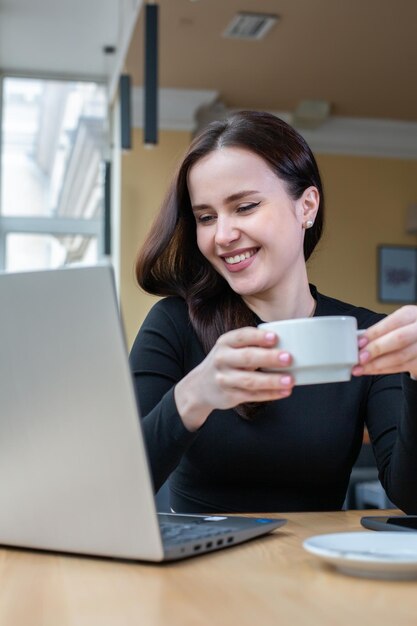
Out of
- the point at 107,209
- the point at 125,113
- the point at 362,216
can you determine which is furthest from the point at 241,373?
the point at 362,216

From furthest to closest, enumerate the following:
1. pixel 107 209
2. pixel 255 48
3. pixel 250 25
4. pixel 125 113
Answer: pixel 107 209 → pixel 255 48 → pixel 250 25 → pixel 125 113

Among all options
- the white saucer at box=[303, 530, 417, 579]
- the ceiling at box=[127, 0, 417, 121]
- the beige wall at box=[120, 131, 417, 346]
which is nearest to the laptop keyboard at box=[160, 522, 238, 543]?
the white saucer at box=[303, 530, 417, 579]

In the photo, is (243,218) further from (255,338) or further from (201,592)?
(201,592)

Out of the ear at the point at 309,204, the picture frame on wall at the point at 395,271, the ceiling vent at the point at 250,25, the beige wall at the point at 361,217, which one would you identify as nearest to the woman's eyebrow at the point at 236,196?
the ear at the point at 309,204

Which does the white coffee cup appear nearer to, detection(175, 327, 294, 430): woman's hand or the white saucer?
detection(175, 327, 294, 430): woman's hand

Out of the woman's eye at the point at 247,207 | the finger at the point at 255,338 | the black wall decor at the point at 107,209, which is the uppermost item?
the black wall decor at the point at 107,209

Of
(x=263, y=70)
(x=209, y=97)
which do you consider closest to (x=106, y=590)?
(x=263, y=70)

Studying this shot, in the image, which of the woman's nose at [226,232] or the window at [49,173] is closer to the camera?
the woman's nose at [226,232]

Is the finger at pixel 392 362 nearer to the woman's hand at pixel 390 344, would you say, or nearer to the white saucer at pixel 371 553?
the woman's hand at pixel 390 344

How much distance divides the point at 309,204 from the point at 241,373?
77 centimetres

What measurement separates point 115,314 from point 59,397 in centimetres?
→ 12

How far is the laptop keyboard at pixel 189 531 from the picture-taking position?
0.90 metres

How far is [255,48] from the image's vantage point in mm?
5832

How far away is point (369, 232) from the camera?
7.47m
